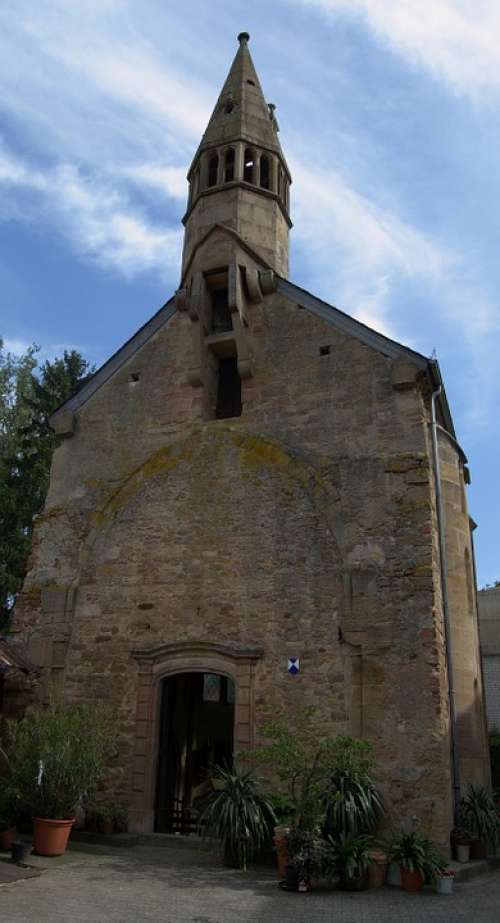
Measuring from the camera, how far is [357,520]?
11.3 meters

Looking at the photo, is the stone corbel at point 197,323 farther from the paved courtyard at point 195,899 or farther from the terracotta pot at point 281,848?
the paved courtyard at point 195,899

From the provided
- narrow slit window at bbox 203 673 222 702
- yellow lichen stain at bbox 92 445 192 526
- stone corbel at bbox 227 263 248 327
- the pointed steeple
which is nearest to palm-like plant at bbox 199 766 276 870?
yellow lichen stain at bbox 92 445 192 526

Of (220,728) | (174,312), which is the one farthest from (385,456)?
(220,728)

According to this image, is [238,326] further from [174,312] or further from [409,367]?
[409,367]

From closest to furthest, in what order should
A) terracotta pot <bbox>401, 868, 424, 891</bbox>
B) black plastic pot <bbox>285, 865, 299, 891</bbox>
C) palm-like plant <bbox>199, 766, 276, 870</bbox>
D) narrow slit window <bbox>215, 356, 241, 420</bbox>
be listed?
black plastic pot <bbox>285, 865, 299, 891</bbox>, terracotta pot <bbox>401, 868, 424, 891</bbox>, palm-like plant <bbox>199, 766, 276, 870</bbox>, narrow slit window <bbox>215, 356, 241, 420</bbox>

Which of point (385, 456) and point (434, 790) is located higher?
point (385, 456)

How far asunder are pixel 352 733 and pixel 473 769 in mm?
2062

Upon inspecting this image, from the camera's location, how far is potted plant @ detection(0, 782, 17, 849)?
30.7 ft

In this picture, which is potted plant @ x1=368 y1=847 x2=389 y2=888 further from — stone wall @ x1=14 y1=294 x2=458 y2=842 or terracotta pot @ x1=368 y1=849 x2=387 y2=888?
stone wall @ x1=14 y1=294 x2=458 y2=842

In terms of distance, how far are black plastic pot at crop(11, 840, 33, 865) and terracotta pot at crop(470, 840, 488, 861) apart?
18.6 ft

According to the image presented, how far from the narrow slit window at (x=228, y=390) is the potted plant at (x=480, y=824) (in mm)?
7776

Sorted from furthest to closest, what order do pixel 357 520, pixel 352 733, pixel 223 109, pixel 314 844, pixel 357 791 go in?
1. pixel 223 109
2. pixel 357 520
3. pixel 352 733
4. pixel 357 791
5. pixel 314 844

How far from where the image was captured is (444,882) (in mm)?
8094

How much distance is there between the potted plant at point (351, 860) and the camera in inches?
317
